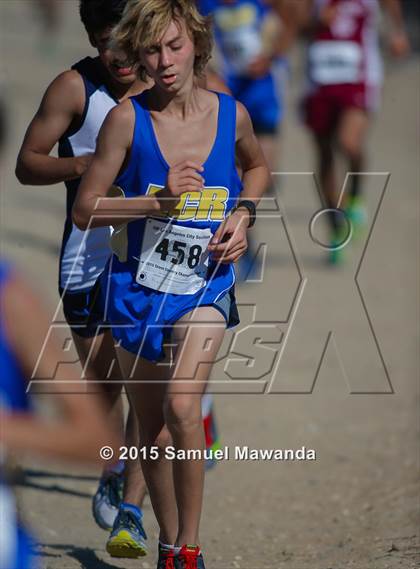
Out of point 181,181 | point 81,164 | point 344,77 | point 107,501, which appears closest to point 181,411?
point 181,181

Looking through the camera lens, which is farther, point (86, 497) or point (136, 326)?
point (86, 497)

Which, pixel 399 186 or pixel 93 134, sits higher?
pixel 399 186

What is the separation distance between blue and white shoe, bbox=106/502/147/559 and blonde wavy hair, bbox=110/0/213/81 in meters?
1.70

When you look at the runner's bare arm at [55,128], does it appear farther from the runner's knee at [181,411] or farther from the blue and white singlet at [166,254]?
the runner's knee at [181,411]

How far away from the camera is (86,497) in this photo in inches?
229

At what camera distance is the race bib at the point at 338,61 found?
979cm

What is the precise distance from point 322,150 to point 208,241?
20.6 feet

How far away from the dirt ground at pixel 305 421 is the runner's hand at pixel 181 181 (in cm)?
52

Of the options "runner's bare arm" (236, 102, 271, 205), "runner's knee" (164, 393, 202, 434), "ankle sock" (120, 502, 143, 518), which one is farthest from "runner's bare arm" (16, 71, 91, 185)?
"ankle sock" (120, 502, 143, 518)

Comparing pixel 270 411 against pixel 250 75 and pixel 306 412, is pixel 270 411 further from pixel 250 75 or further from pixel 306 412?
pixel 250 75

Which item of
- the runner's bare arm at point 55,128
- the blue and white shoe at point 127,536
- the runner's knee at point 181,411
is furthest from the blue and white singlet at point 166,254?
the blue and white shoe at point 127,536

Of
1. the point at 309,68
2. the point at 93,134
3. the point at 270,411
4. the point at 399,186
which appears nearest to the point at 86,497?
the point at 270,411

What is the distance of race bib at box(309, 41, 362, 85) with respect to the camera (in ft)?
32.1

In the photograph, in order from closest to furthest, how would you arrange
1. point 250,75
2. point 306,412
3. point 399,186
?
point 306,412
point 250,75
point 399,186
